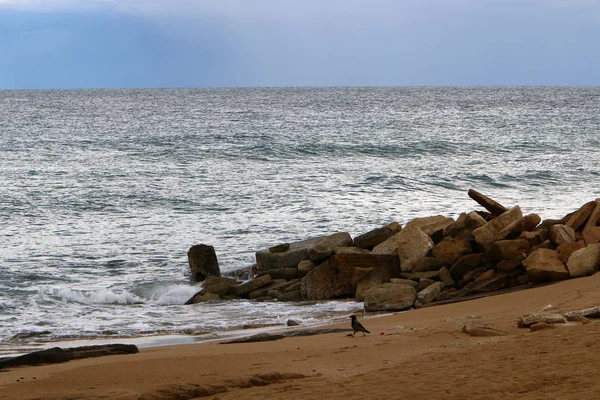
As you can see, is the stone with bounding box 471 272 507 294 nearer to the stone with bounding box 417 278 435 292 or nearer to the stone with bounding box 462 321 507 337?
the stone with bounding box 417 278 435 292

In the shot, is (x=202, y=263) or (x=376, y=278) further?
(x=202, y=263)

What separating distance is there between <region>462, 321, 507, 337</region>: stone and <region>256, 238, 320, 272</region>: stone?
699cm

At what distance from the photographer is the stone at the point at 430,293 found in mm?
13211

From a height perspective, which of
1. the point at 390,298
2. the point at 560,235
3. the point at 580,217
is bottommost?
the point at 390,298

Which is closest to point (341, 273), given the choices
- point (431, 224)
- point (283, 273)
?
point (283, 273)

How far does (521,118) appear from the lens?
Answer: 75.3 metres

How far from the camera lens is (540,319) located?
942 centimetres

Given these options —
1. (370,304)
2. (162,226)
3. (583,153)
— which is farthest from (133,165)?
(370,304)

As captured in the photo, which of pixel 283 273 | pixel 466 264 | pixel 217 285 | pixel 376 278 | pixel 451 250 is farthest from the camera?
pixel 283 273

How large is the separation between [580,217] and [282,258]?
596 cm

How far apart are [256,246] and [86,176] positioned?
15851 millimetres

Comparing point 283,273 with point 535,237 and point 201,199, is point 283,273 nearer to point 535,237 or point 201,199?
point 535,237

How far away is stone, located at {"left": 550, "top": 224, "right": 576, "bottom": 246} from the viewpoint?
13.8 metres

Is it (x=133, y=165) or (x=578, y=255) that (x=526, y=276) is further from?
(x=133, y=165)
